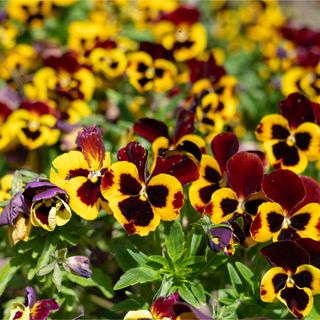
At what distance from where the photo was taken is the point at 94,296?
3.04 m

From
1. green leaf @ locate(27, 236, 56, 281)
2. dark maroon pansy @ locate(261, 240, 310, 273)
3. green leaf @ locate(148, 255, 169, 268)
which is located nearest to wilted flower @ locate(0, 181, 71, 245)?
green leaf @ locate(27, 236, 56, 281)

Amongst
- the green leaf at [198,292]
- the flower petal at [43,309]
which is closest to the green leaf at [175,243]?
the green leaf at [198,292]

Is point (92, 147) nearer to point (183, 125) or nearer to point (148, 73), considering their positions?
point (183, 125)

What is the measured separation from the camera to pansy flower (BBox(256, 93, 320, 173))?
8.29 ft

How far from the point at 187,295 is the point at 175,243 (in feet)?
0.68

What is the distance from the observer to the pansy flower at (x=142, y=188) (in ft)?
6.77

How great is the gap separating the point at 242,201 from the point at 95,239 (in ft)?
2.67

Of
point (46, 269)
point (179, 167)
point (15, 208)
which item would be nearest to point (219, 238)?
point (179, 167)

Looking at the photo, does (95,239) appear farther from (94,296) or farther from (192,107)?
(192,107)

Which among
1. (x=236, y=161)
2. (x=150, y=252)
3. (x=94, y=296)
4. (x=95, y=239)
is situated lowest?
(x=94, y=296)

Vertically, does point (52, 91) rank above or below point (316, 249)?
below

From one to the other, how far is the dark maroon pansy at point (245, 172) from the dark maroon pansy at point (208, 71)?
128cm

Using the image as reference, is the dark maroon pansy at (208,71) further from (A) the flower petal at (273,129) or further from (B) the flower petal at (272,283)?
(B) the flower petal at (272,283)

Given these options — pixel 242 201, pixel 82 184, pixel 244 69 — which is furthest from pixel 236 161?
pixel 244 69
